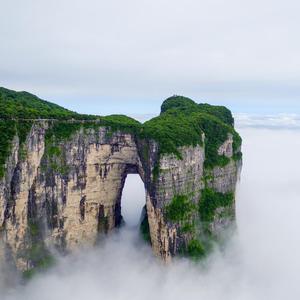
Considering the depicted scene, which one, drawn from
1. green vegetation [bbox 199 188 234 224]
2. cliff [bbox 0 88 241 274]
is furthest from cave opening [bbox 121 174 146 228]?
green vegetation [bbox 199 188 234 224]

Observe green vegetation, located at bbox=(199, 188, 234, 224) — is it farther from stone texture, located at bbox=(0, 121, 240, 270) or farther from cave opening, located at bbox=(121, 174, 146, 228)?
cave opening, located at bbox=(121, 174, 146, 228)

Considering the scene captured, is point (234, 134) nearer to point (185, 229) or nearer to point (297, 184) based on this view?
point (185, 229)

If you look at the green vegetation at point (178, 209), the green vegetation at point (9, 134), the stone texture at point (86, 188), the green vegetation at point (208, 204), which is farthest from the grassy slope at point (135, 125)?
the green vegetation at point (178, 209)

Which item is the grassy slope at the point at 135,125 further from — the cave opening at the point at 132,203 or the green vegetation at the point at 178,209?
the cave opening at the point at 132,203

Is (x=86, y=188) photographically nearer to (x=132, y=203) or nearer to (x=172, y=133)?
(x=172, y=133)

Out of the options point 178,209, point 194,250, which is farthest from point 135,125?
point 194,250

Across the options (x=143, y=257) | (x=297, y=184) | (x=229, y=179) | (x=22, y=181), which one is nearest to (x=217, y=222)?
(x=229, y=179)

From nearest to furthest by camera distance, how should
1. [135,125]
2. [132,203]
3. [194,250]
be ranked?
1. [135,125]
2. [194,250]
3. [132,203]
